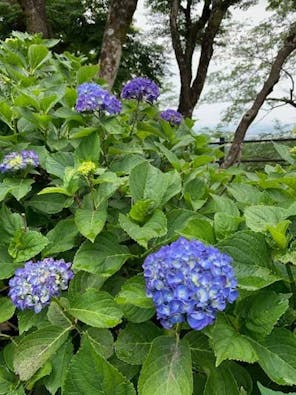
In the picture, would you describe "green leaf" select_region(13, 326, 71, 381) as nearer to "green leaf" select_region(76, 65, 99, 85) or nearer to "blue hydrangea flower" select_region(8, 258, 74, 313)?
"blue hydrangea flower" select_region(8, 258, 74, 313)

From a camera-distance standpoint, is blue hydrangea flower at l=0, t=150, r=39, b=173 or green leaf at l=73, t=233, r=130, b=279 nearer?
green leaf at l=73, t=233, r=130, b=279

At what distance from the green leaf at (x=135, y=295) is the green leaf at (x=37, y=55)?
1.27 metres

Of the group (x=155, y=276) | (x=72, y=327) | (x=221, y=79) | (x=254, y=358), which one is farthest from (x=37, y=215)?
(x=221, y=79)

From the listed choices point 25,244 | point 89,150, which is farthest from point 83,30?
point 25,244

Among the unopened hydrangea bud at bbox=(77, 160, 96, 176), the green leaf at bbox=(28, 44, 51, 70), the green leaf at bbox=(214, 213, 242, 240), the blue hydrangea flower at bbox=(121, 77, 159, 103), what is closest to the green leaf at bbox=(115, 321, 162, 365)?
the green leaf at bbox=(214, 213, 242, 240)

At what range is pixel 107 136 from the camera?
Answer: 1704 millimetres

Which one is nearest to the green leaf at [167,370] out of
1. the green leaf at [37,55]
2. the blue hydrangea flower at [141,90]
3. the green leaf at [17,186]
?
the green leaf at [17,186]

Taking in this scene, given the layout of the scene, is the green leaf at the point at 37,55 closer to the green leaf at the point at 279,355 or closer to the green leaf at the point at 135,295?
the green leaf at the point at 135,295

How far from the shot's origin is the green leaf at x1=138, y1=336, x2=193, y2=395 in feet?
2.91

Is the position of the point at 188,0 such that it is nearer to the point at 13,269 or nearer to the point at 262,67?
the point at 262,67

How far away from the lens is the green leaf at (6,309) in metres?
1.21

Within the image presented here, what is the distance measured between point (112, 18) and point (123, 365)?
422 centimetres

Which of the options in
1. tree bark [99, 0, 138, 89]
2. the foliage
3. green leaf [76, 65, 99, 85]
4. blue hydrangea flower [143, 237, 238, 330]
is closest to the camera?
blue hydrangea flower [143, 237, 238, 330]

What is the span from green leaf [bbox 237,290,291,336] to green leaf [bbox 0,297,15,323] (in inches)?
22.9
